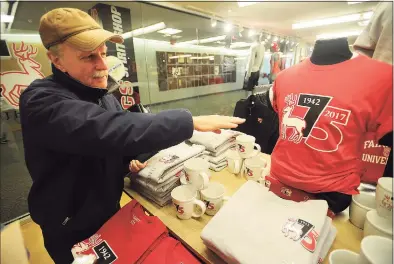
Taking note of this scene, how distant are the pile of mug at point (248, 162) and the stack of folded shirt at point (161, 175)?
23cm

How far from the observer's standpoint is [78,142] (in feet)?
1.87

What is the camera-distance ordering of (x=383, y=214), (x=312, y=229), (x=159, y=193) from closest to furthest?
(x=383, y=214) < (x=312, y=229) < (x=159, y=193)

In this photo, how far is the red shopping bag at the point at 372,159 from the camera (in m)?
0.42

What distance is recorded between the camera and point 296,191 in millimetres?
792

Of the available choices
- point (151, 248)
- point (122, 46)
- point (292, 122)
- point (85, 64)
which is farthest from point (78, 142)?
Answer: point (122, 46)

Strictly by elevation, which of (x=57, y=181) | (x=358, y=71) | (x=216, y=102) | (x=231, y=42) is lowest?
(x=216, y=102)

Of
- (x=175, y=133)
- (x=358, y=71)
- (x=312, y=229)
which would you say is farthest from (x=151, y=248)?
(x=358, y=71)

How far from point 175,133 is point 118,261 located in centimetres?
45

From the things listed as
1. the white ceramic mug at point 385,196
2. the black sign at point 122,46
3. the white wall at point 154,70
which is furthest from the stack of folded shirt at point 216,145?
the white wall at point 154,70

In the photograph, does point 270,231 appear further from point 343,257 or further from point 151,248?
point 151,248

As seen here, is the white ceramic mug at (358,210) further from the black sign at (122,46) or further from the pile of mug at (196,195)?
the black sign at (122,46)

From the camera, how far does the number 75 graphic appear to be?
1.86ft

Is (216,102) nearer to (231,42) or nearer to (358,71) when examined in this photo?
(231,42)

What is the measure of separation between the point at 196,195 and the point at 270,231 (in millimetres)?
386
